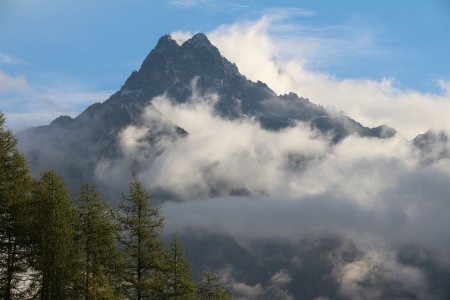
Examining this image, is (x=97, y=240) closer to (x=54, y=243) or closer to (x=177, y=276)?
(x=54, y=243)

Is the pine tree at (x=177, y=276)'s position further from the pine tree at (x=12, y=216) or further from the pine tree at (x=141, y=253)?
the pine tree at (x=12, y=216)

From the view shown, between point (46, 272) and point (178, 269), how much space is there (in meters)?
8.51

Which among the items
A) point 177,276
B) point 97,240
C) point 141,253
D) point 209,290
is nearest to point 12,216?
point 97,240

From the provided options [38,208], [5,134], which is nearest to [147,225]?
[38,208]

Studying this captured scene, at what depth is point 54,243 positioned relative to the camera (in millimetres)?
31516

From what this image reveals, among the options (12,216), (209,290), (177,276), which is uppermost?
(12,216)

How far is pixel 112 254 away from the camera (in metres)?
33.8

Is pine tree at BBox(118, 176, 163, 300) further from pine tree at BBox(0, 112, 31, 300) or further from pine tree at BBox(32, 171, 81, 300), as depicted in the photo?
pine tree at BBox(0, 112, 31, 300)

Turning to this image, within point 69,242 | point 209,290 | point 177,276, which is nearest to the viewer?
point 69,242

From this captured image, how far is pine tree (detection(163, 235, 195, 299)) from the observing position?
35.6 meters

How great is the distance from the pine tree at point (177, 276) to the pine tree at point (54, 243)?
5.40m

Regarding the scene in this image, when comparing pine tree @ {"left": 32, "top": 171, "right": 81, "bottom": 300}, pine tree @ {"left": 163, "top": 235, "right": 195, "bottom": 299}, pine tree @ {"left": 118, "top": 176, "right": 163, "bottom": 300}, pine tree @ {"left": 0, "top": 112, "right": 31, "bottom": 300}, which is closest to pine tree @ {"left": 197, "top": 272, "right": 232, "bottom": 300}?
pine tree @ {"left": 163, "top": 235, "right": 195, "bottom": 299}

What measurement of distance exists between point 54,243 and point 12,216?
282 centimetres

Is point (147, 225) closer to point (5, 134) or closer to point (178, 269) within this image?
point (178, 269)
